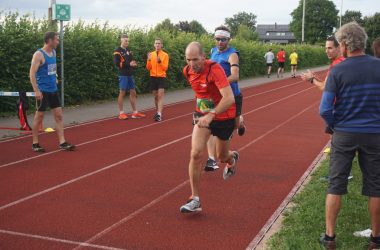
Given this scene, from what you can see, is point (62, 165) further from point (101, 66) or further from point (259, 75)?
point (259, 75)

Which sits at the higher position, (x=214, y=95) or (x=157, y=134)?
(x=214, y=95)

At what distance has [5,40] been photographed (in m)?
13.3

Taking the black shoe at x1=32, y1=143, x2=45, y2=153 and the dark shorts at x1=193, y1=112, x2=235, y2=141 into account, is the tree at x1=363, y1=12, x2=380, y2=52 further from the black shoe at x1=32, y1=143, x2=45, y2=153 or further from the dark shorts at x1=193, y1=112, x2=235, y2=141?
the dark shorts at x1=193, y1=112, x2=235, y2=141

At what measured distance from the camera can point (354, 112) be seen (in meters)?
4.14

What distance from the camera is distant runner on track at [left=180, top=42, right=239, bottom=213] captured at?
5137 millimetres

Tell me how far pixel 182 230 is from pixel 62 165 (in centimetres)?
341

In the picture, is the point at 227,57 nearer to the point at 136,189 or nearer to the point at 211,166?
the point at 211,166

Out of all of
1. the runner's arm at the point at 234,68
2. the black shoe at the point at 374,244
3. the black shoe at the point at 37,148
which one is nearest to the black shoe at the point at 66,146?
the black shoe at the point at 37,148

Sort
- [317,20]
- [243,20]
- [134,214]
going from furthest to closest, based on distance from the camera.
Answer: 1. [243,20]
2. [317,20]
3. [134,214]

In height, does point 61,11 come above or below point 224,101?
above

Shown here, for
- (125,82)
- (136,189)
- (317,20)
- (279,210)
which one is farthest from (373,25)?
(279,210)

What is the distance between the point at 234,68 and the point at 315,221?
259 centimetres

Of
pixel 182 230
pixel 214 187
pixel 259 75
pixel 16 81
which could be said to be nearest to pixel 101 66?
pixel 16 81

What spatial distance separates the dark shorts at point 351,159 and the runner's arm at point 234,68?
2.64m
